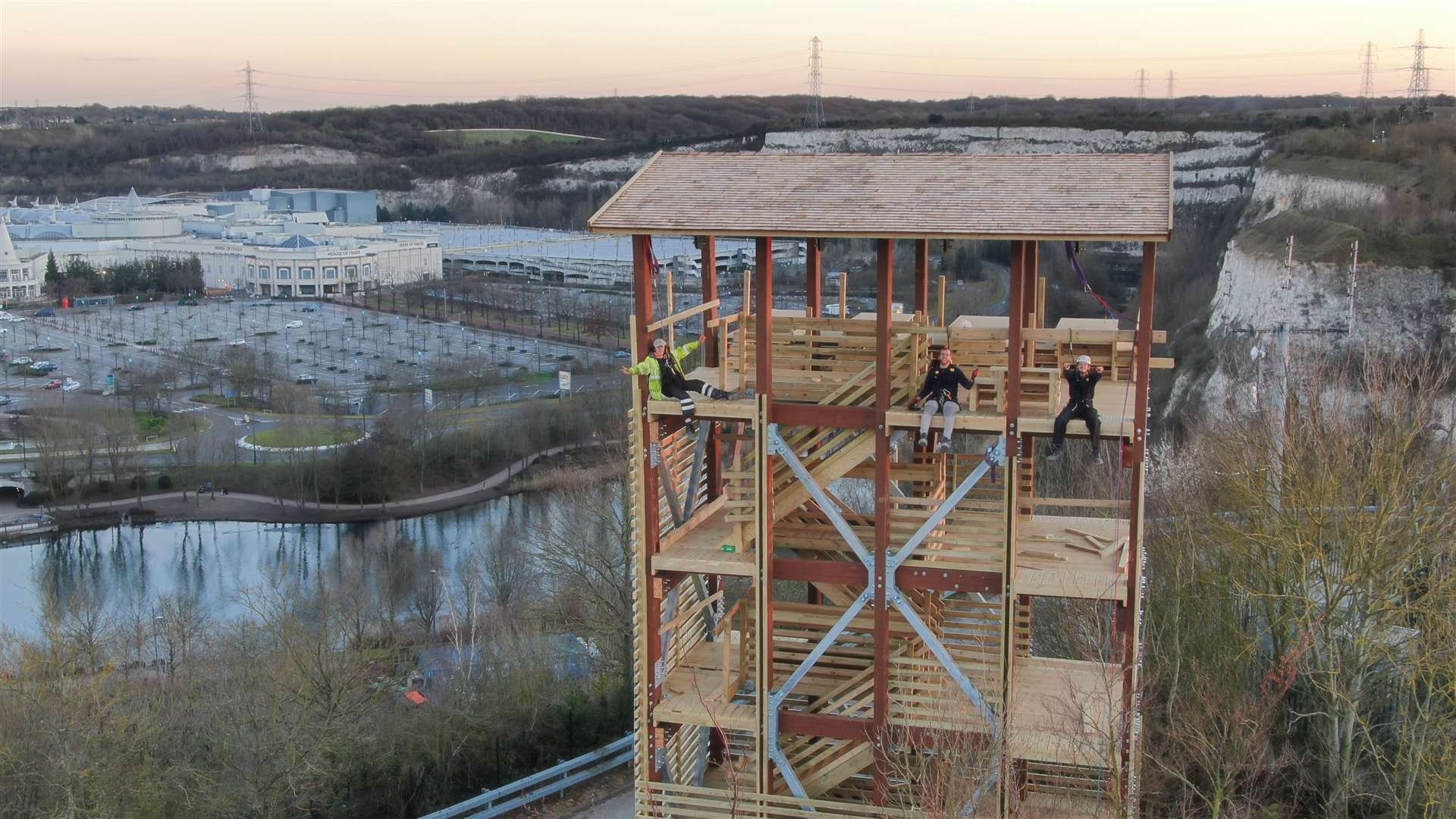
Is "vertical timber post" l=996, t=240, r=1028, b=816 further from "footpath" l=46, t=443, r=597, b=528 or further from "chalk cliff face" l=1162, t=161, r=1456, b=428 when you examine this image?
"footpath" l=46, t=443, r=597, b=528

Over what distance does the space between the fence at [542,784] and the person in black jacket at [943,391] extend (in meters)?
9.35

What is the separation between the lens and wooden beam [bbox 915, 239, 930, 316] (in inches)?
649

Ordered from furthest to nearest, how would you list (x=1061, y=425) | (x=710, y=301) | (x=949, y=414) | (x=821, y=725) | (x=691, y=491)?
(x=710, y=301) → (x=691, y=491) → (x=821, y=725) → (x=949, y=414) → (x=1061, y=425)

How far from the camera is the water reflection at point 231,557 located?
46.2 m

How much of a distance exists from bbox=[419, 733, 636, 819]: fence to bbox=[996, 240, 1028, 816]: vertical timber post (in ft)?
27.4

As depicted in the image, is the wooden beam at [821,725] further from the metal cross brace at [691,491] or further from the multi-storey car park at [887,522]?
the metal cross brace at [691,491]

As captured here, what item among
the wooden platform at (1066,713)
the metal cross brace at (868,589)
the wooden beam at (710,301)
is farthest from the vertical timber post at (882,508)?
the wooden beam at (710,301)

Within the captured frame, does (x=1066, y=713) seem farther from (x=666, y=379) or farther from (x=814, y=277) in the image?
(x=814, y=277)

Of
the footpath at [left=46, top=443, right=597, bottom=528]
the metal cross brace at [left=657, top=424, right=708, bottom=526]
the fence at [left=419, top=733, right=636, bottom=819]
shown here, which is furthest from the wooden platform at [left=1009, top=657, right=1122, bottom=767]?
the footpath at [left=46, top=443, right=597, bottom=528]

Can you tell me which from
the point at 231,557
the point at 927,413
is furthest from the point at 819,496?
the point at 231,557

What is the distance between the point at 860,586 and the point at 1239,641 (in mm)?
9215

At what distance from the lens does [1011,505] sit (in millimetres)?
14531

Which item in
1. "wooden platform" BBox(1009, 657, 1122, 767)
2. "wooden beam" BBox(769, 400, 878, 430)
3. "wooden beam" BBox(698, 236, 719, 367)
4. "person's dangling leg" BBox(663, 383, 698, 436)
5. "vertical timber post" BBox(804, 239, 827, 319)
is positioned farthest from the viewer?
"vertical timber post" BBox(804, 239, 827, 319)

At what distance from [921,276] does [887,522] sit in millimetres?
3743
